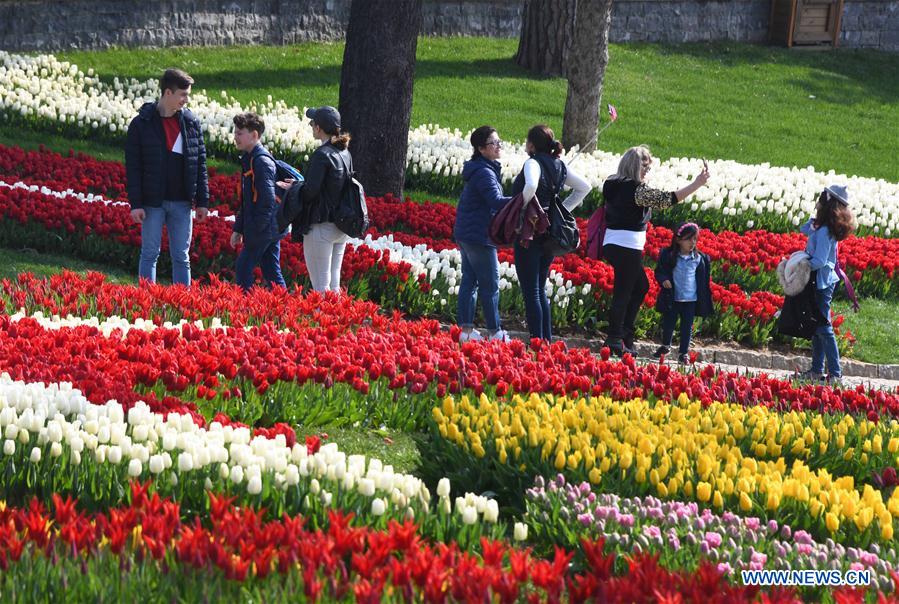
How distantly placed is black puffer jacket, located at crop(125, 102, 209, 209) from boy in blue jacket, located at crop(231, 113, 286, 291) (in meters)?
0.35

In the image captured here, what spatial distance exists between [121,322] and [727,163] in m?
11.6

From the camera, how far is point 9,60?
64.5ft

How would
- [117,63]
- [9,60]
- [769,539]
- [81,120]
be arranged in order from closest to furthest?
[769,539] → [81,120] → [9,60] → [117,63]

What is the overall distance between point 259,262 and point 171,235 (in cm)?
71

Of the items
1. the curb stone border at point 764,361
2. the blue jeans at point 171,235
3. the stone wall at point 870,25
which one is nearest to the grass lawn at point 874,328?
the curb stone border at point 764,361

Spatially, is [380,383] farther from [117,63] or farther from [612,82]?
[612,82]

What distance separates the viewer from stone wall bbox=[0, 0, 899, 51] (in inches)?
876

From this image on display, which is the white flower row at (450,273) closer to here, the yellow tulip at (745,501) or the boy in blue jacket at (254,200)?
the boy in blue jacket at (254,200)

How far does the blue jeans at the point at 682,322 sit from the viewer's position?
10.8 m

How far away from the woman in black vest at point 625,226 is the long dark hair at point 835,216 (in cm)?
96

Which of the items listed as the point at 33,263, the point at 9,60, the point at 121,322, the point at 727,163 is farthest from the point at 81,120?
the point at 121,322

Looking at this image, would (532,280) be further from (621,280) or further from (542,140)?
(542,140)

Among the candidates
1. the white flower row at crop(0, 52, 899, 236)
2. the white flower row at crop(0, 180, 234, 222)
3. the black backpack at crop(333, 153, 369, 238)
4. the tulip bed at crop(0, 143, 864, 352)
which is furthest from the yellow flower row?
the white flower row at crop(0, 52, 899, 236)

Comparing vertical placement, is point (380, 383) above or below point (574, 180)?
below
